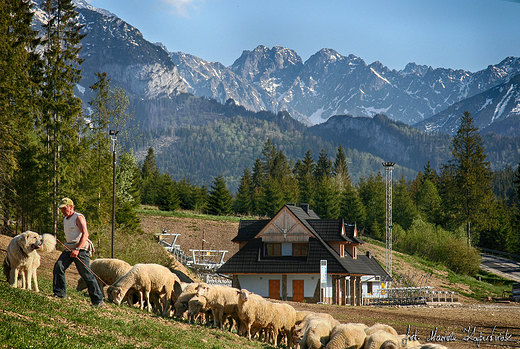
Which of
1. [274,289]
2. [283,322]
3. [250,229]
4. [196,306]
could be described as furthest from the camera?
[250,229]

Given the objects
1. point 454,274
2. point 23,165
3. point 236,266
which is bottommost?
point 454,274

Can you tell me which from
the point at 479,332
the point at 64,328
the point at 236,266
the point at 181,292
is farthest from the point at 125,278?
the point at 236,266

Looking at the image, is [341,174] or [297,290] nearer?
[297,290]

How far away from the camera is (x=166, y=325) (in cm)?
1338

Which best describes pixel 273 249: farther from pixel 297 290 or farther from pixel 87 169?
pixel 87 169

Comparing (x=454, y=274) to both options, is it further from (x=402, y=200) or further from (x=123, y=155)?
(x=123, y=155)

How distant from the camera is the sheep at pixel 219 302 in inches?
618

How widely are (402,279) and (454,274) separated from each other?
1254cm

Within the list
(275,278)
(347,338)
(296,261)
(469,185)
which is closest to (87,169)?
(275,278)

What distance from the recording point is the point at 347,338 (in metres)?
12.8

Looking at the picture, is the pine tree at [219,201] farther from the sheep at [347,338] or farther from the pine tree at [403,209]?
the sheep at [347,338]

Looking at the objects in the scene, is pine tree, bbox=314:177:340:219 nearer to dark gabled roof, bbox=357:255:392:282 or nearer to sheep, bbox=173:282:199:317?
dark gabled roof, bbox=357:255:392:282

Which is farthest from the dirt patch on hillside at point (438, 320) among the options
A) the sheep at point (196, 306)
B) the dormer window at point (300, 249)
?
the dormer window at point (300, 249)

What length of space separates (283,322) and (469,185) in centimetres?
6849
